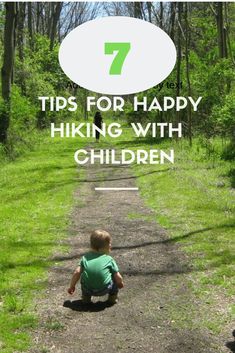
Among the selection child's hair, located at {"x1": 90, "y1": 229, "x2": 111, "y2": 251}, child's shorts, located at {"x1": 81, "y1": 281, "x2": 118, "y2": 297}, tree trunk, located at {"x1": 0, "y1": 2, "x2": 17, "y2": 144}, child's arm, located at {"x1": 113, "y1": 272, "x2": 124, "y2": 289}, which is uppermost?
tree trunk, located at {"x1": 0, "y1": 2, "x2": 17, "y2": 144}

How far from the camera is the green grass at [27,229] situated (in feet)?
19.5

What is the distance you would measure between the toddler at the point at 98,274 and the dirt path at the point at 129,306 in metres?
0.19

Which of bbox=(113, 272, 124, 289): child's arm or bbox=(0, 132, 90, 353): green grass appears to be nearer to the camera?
bbox=(0, 132, 90, 353): green grass

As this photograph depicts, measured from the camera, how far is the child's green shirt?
606 cm

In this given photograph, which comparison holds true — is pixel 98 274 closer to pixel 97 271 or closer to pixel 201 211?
pixel 97 271

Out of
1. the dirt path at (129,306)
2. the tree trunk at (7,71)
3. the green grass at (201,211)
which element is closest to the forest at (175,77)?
the tree trunk at (7,71)

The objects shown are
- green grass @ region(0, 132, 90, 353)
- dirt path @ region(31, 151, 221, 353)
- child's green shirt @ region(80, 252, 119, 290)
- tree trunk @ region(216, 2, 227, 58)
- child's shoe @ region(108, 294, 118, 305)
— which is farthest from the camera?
tree trunk @ region(216, 2, 227, 58)

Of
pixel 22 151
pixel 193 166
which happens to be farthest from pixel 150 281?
pixel 22 151

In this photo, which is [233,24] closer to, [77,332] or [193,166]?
[193,166]

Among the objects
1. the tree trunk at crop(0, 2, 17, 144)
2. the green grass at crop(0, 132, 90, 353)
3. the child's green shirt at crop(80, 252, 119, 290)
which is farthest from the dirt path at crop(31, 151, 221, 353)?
the tree trunk at crop(0, 2, 17, 144)

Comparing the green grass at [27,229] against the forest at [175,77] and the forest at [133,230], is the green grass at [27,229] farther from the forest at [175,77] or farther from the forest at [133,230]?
the forest at [175,77]

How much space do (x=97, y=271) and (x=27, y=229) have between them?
4.34 metres

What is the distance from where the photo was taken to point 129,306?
247 inches

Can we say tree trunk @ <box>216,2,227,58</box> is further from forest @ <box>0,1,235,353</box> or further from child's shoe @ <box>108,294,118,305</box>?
child's shoe @ <box>108,294,118,305</box>
